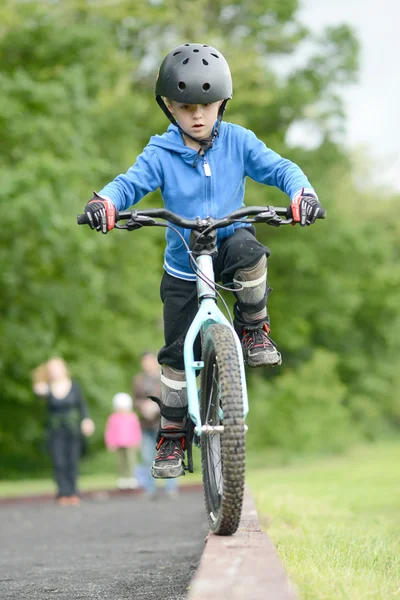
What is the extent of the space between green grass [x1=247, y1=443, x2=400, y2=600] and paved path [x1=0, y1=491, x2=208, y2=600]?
1.87 feet

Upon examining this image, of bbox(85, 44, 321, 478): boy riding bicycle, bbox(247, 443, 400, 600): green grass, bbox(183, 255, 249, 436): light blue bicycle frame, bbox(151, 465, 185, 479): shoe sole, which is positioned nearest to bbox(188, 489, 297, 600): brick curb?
bbox(247, 443, 400, 600): green grass

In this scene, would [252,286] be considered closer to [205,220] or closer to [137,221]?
[205,220]

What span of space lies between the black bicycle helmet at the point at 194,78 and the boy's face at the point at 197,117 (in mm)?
91

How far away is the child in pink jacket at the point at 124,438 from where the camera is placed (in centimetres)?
1517

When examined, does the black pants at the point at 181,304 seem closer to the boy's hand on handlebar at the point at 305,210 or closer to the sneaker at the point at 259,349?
the sneaker at the point at 259,349

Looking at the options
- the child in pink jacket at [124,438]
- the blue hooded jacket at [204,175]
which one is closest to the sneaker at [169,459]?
the blue hooded jacket at [204,175]

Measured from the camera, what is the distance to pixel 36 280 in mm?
21781

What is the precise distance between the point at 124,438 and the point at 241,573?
1210cm

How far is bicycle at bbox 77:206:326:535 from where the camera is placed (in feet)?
13.0

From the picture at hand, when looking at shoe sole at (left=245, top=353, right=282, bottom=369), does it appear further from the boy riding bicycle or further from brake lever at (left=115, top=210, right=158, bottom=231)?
brake lever at (left=115, top=210, right=158, bottom=231)

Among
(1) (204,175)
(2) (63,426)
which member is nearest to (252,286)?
(1) (204,175)

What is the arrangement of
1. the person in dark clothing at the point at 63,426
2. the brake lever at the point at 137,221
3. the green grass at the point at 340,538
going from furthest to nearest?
the person in dark clothing at the point at 63,426 → the brake lever at the point at 137,221 → the green grass at the point at 340,538

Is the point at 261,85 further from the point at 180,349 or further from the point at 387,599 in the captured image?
the point at 387,599

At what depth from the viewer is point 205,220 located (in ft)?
15.3
